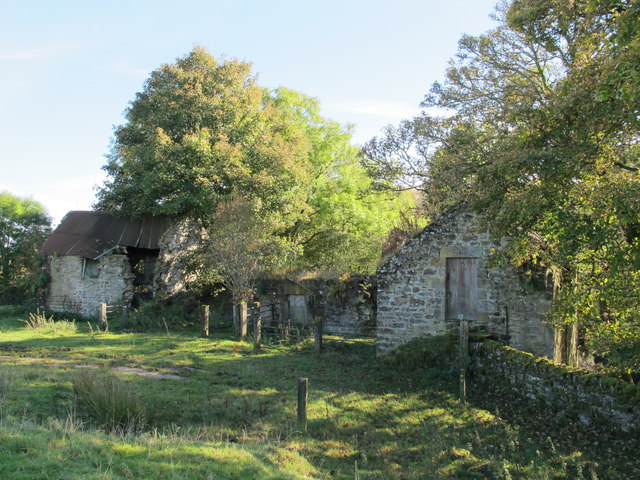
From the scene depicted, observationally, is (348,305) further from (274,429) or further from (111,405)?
(111,405)

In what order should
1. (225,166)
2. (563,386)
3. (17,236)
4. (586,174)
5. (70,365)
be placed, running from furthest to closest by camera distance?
(17,236)
(225,166)
(70,365)
(563,386)
(586,174)

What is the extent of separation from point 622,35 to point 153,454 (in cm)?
768

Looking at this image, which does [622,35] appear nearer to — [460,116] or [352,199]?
[460,116]

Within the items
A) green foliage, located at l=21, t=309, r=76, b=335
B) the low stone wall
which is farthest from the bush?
green foliage, located at l=21, t=309, r=76, b=335

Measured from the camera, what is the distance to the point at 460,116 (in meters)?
16.3

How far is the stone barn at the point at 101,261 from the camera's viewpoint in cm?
2238

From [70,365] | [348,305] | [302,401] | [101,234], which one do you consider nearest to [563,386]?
[302,401]

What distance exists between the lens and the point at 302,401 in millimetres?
7750

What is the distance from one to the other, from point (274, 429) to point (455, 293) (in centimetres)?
686

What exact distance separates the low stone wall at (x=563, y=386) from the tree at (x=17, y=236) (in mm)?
28989

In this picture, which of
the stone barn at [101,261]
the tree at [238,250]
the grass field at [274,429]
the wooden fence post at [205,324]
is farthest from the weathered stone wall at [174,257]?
the grass field at [274,429]

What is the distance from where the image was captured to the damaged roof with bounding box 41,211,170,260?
22922mm

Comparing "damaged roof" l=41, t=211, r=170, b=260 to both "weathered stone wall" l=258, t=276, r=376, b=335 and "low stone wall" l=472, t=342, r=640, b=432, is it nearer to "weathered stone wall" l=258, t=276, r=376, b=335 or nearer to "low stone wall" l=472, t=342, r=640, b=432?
"weathered stone wall" l=258, t=276, r=376, b=335

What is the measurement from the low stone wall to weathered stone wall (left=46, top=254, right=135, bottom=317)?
1751 centimetres
